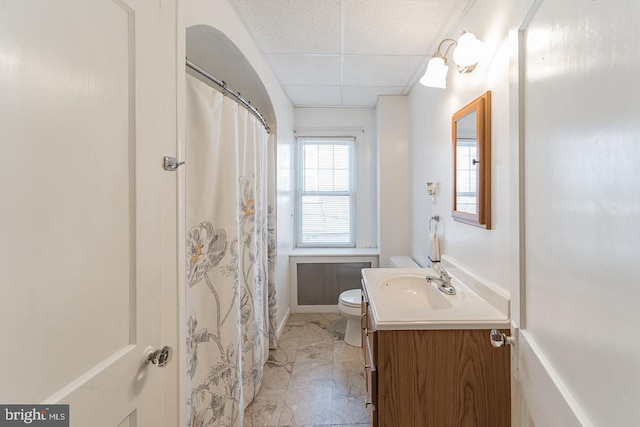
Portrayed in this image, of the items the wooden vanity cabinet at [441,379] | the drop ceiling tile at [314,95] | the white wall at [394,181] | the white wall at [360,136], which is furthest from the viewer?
the white wall at [360,136]

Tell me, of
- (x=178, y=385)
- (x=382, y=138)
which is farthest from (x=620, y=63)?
(x=382, y=138)

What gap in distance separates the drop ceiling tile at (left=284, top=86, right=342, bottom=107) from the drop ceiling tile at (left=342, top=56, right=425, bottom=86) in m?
0.24

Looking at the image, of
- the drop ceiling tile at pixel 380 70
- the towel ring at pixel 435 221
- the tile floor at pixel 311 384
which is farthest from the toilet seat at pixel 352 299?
the drop ceiling tile at pixel 380 70

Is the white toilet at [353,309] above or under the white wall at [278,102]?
under

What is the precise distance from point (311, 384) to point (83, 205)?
1.86 meters

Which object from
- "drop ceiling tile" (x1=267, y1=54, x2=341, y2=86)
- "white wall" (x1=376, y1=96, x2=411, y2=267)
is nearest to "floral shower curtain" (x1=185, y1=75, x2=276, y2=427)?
"drop ceiling tile" (x1=267, y1=54, x2=341, y2=86)

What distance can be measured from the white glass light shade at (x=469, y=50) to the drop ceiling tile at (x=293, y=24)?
68 centimetres

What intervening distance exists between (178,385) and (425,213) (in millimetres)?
1957

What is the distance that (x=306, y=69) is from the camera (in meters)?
2.25

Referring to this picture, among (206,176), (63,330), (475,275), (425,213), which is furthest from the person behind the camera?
(425,213)

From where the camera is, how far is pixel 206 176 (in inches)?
49.4

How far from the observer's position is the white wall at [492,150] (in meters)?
1.15

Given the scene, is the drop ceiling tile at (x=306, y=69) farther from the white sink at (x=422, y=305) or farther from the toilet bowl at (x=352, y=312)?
the toilet bowl at (x=352, y=312)

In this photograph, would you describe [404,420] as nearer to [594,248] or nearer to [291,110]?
[594,248]
